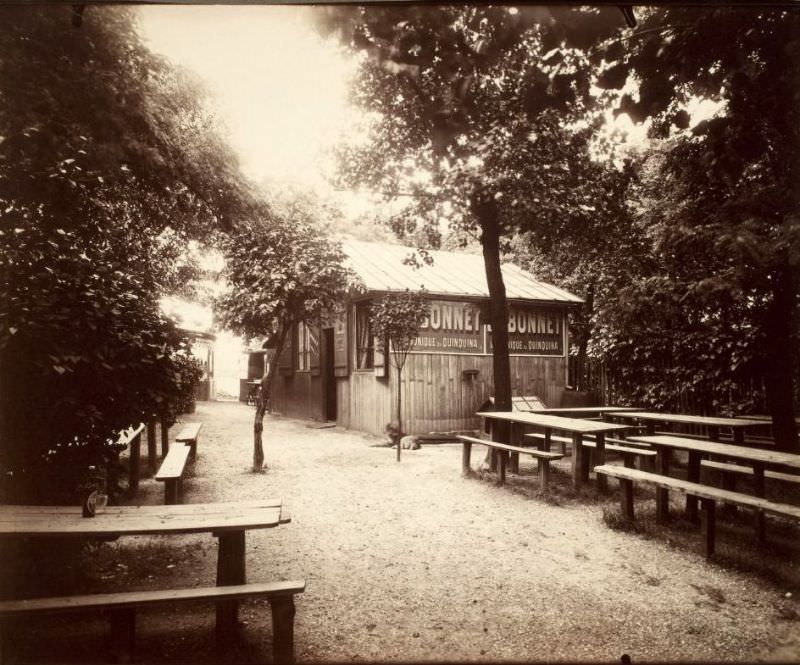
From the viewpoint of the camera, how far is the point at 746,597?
384cm

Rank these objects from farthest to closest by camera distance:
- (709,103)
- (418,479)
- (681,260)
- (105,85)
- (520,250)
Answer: (520,250) → (418,479) → (681,260) → (709,103) → (105,85)

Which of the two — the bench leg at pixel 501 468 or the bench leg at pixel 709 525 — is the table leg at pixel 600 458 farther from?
the bench leg at pixel 709 525

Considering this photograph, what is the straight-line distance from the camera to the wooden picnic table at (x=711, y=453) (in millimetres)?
4395

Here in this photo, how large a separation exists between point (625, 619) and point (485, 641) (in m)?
A: 0.99

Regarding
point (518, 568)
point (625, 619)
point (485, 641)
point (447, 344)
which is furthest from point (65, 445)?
point (447, 344)

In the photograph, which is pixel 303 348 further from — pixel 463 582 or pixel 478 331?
pixel 463 582

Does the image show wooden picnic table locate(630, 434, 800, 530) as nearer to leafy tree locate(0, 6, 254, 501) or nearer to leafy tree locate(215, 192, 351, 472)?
leafy tree locate(0, 6, 254, 501)

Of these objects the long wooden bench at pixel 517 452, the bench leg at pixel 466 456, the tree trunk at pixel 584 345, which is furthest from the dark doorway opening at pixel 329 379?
the bench leg at pixel 466 456

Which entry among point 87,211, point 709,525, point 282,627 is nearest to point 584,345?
Answer: point 709,525

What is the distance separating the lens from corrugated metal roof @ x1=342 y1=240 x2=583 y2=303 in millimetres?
12367

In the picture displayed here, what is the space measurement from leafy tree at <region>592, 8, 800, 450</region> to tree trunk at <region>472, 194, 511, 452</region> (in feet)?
7.76

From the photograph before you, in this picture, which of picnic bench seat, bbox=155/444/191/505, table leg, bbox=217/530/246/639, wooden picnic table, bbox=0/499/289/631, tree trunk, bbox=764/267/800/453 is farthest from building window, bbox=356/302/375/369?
table leg, bbox=217/530/246/639

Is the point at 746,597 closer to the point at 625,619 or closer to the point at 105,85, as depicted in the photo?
the point at 625,619

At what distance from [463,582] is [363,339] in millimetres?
9356
